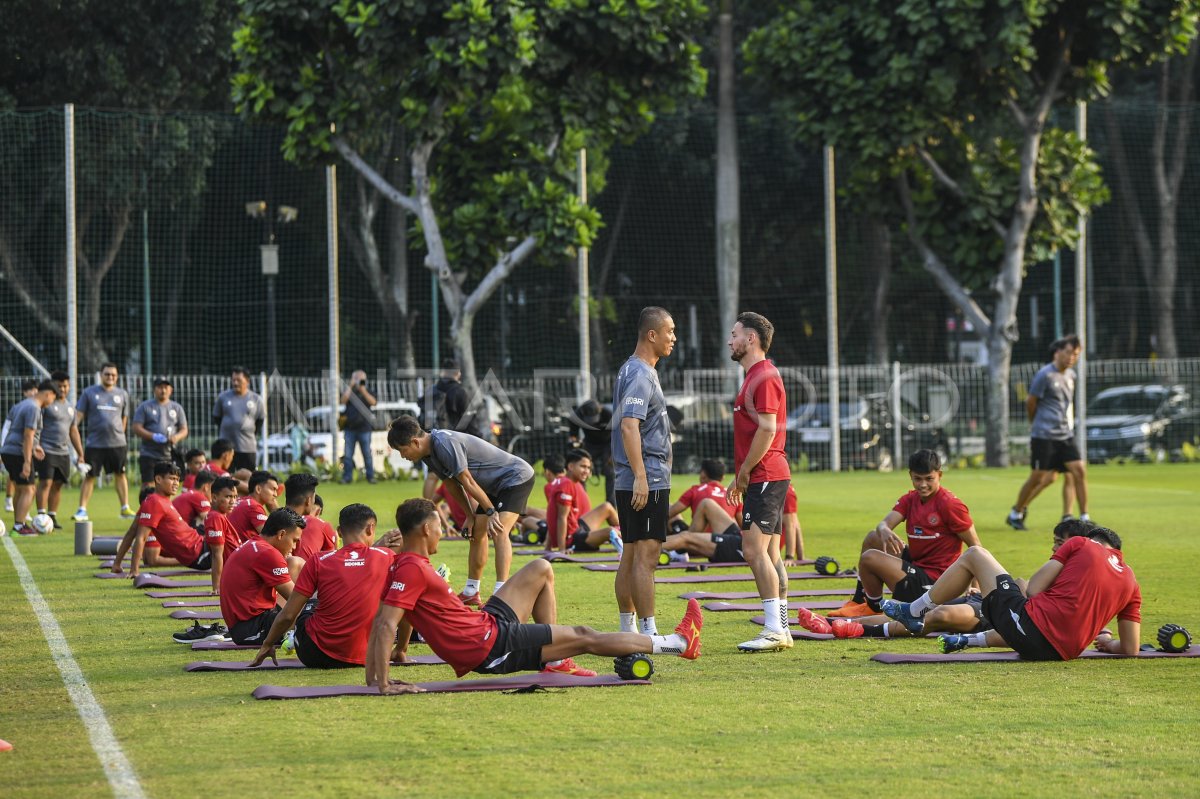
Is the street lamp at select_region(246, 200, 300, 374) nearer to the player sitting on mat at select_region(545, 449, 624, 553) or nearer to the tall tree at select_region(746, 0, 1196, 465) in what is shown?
the tall tree at select_region(746, 0, 1196, 465)

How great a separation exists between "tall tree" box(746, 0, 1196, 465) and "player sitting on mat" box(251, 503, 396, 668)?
2279 cm

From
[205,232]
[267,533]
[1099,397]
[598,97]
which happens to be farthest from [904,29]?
[267,533]

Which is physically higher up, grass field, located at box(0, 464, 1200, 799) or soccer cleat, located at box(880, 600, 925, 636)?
soccer cleat, located at box(880, 600, 925, 636)

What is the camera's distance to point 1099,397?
34.1 m

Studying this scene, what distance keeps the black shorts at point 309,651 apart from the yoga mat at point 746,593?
3.65 m

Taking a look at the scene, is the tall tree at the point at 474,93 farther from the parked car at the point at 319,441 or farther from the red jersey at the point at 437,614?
the red jersey at the point at 437,614

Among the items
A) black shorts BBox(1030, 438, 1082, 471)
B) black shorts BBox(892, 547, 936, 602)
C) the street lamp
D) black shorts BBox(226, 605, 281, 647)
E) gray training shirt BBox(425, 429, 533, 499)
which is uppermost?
the street lamp

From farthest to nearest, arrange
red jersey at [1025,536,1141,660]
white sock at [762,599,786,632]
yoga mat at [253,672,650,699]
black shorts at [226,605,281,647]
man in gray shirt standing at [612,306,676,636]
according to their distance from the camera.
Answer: black shorts at [226,605,281,647] < white sock at [762,599,786,632] < man in gray shirt standing at [612,306,676,636] < red jersey at [1025,536,1141,660] < yoga mat at [253,672,650,699]

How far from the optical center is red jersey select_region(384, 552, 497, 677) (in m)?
7.79

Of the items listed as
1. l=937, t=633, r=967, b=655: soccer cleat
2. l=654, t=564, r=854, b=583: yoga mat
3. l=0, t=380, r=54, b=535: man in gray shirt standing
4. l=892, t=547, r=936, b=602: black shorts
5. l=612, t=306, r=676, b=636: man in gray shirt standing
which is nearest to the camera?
l=937, t=633, r=967, b=655: soccer cleat

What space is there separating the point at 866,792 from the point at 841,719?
1388 millimetres

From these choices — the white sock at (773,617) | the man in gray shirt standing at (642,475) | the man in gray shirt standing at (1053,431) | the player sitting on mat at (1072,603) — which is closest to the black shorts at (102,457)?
the man in gray shirt standing at (1053,431)

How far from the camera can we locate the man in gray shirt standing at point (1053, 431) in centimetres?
1728

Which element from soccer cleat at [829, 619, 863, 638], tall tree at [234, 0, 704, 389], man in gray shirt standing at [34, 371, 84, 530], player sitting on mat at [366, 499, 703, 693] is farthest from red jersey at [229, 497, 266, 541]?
tall tree at [234, 0, 704, 389]
